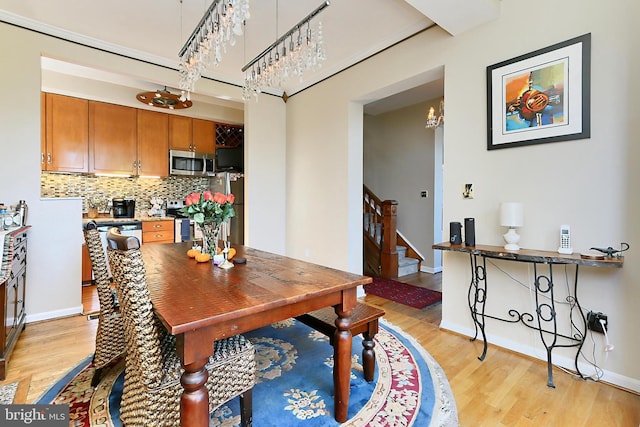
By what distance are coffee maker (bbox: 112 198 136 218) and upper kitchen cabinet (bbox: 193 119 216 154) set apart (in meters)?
1.32

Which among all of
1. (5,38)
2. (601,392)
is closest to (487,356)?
(601,392)

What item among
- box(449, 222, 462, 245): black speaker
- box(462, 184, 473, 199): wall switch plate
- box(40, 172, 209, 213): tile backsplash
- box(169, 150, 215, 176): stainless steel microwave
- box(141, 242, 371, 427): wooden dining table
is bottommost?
box(141, 242, 371, 427): wooden dining table

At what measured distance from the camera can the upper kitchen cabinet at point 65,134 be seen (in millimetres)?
3865

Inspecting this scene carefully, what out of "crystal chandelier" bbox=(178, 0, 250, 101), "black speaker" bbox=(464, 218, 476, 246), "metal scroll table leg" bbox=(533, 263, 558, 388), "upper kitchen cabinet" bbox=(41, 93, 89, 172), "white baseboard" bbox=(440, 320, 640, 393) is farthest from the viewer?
"upper kitchen cabinet" bbox=(41, 93, 89, 172)

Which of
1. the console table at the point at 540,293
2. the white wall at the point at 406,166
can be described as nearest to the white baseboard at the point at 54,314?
the console table at the point at 540,293

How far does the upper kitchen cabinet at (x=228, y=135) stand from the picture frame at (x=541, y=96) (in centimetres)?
433

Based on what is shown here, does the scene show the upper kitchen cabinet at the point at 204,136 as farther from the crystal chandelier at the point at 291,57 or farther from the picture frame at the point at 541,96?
the picture frame at the point at 541,96

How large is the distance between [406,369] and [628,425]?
1112mm

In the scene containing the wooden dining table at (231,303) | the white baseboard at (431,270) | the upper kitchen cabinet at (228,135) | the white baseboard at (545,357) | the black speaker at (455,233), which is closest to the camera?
the wooden dining table at (231,303)

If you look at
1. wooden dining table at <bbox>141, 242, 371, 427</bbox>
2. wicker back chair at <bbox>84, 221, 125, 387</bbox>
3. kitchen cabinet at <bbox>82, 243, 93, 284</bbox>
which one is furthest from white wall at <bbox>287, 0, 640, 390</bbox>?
kitchen cabinet at <bbox>82, 243, 93, 284</bbox>

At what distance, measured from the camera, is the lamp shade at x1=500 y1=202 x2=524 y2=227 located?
2131 millimetres

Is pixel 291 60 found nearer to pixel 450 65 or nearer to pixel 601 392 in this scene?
pixel 450 65

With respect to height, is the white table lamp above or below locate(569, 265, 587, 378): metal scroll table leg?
above

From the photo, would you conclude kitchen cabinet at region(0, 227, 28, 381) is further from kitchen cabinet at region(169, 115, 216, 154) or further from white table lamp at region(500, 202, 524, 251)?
white table lamp at region(500, 202, 524, 251)
